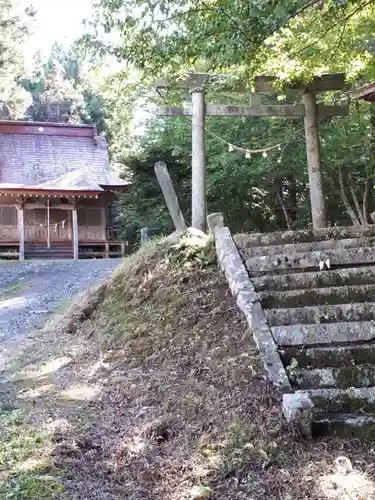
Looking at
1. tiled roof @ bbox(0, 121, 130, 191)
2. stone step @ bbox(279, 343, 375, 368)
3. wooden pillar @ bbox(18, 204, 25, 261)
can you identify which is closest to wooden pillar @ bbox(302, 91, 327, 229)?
stone step @ bbox(279, 343, 375, 368)

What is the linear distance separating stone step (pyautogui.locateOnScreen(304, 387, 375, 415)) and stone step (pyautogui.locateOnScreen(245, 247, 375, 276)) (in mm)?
1961

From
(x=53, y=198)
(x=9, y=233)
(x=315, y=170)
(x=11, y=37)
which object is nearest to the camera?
(x=315, y=170)

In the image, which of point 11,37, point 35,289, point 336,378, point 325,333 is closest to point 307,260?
point 325,333

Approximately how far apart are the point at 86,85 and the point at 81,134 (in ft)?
48.1

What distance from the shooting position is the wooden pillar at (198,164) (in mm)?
7613

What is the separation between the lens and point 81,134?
80.5ft

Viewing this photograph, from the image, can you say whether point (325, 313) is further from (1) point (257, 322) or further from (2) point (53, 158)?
(2) point (53, 158)

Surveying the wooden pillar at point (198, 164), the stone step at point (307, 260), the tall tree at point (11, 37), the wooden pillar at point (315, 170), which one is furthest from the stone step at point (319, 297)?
the tall tree at point (11, 37)

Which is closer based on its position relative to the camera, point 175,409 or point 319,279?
point 175,409

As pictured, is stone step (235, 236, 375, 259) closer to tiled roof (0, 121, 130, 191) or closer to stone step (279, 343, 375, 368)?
stone step (279, 343, 375, 368)

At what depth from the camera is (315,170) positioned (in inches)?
321

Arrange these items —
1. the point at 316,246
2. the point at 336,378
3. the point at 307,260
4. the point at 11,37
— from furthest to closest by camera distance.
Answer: the point at 11,37
the point at 316,246
the point at 307,260
the point at 336,378

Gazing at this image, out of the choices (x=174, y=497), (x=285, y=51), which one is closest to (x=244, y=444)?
(x=174, y=497)

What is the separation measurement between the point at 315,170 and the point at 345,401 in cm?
519
